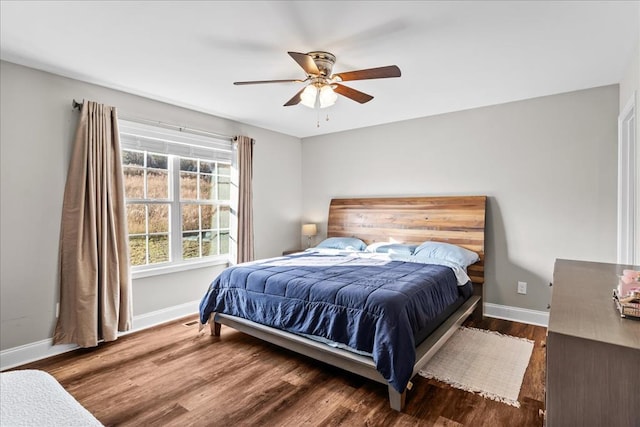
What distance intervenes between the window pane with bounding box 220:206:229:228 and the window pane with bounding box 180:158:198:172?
642mm

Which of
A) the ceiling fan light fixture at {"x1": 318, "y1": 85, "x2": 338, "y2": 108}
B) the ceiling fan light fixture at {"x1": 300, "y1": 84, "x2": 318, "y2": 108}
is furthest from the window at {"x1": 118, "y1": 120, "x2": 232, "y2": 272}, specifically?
the ceiling fan light fixture at {"x1": 318, "y1": 85, "x2": 338, "y2": 108}

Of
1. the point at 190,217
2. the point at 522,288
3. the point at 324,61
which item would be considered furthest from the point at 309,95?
the point at 522,288

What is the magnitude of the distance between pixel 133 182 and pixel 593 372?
393 centimetres

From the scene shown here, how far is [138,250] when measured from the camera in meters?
3.63

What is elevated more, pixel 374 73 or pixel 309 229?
pixel 374 73

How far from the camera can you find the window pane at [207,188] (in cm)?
423

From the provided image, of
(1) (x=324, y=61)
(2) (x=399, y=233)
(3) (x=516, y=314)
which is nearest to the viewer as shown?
(1) (x=324, y=61)

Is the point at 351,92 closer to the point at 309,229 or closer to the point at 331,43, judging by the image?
the point at 331,43

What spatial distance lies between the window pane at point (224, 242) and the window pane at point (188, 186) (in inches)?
25.6

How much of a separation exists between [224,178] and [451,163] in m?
2.99

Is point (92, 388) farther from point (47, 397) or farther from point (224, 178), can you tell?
point (224, 178)

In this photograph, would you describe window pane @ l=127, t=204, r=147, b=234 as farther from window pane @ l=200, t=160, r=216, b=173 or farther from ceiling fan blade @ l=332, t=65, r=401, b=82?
ceiling fan blade @ l=332, t=65, r=401, b=82

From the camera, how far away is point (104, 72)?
2.90m

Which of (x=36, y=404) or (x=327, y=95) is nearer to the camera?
(x=36, y=404)
